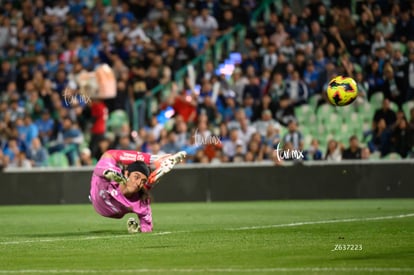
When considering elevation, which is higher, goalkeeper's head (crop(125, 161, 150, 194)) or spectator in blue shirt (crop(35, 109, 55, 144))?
spectator in blue shirt (crop(35, 109, 55, 144))

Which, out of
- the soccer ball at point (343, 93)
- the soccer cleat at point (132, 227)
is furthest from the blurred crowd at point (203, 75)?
the soccer cleat at point (132, 227)

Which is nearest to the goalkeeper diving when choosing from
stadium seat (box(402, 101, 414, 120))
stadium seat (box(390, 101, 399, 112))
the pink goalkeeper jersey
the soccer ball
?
the pink goalkeeper jersey

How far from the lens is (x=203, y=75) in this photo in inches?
1096

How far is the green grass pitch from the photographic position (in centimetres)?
1052

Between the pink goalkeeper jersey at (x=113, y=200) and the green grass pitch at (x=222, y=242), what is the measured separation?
1.15ft

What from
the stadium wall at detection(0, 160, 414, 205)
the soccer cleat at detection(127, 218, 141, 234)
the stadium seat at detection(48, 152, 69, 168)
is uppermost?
the stadium seat at detection(48, 152, 69, 168)

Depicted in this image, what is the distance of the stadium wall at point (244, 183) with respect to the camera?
23.5 m

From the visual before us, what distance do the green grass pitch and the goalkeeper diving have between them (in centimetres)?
36

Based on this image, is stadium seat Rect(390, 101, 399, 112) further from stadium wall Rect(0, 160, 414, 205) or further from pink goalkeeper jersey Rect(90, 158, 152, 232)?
pink goalkeeper jersey Rect(90, 158, 152, 232)

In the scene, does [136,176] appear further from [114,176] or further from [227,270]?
[227,270]

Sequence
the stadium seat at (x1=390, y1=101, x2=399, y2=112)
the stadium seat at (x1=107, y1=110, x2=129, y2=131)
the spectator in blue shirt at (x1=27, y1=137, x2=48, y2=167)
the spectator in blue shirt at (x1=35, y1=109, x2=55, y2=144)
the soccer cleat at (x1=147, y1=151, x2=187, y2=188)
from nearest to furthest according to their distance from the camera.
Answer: the soccer cleat at (x1=147, y1=151, x2=187, y2=188) → the stadium seat at (x1=390, y1=101, x2=399, y2=112) → the spectator in blue shirt at (x1=27, y1=137, x2=48, y2=167) → the stadium seat at (x1=107, y1=110, x2=129, y2=131) → the spectator in blue shirt at (x1=35, y1=109, x2=55, y2=144)

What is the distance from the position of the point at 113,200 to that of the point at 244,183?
9737mm

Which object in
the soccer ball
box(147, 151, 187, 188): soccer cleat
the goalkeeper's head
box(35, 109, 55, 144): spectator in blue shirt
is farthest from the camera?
box(35, 109, 55, 144): spectator in blue shirt

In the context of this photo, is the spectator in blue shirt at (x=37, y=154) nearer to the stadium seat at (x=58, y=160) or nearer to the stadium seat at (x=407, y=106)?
the stadium seat at (x=58, y=160)
